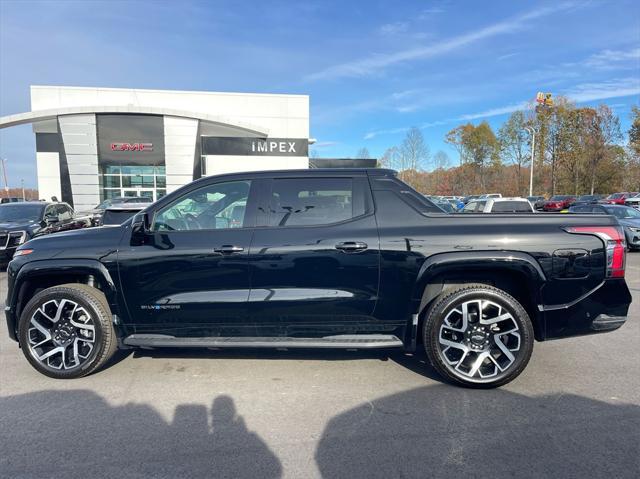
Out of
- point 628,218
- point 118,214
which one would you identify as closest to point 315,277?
point 118,214

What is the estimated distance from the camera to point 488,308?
3.61 meters

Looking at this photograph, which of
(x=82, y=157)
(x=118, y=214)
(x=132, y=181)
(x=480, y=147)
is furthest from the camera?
(x=480, y=147)

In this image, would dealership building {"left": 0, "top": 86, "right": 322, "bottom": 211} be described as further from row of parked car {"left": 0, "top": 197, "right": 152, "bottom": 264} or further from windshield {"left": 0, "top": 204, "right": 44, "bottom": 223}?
windshield {"left": 0, "top": 204, "right": 44, "bottom": 223}

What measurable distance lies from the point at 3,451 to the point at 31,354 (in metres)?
1.26

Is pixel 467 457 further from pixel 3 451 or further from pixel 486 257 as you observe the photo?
pixel 3 451

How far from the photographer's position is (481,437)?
289cm

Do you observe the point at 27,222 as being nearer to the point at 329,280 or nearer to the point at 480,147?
the point at 329,280

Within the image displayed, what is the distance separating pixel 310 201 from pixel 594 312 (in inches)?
104

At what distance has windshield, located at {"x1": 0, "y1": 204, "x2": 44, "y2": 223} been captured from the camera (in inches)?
400

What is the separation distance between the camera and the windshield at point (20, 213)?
33.3ft

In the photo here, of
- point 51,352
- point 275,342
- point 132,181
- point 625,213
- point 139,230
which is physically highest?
point 132,181

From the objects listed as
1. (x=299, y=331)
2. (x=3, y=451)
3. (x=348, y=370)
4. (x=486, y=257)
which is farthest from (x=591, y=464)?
(x=3, y=451)

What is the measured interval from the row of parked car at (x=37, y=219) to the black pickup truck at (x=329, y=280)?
4.75m

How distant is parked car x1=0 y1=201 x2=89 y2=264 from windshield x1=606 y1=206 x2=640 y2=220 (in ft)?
51.8
